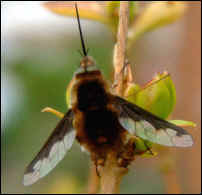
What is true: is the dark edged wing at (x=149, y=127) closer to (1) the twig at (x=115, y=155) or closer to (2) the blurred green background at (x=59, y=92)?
(1) the twig at (x=115, y=155)

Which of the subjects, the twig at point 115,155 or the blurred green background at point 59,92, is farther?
the blurred green background at point 59,92

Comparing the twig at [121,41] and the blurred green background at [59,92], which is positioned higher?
the twig at [121,41]

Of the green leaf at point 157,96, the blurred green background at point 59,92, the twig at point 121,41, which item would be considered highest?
the twig at point 121,41

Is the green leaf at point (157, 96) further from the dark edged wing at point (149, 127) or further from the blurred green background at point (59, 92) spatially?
the blurred green background at point (59, 92)

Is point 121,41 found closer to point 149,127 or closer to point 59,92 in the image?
point 149,127

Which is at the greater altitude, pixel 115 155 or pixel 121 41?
pixel 121 41

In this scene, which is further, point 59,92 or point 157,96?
point 59,92

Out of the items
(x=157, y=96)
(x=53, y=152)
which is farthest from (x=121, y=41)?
(x=53, y=152)

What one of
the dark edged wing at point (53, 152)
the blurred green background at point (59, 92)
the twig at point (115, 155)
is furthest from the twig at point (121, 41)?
the blurred green background at point (59, 92)
